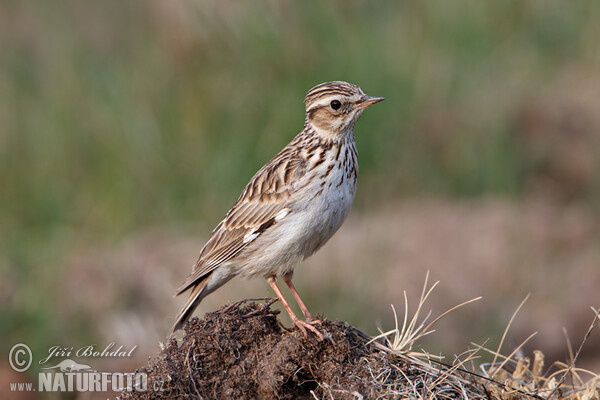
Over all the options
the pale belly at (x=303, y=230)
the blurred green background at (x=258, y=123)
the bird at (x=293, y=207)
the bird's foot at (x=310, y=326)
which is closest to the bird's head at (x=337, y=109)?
the bird at (x=293, y=207)

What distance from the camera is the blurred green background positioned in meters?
12.0

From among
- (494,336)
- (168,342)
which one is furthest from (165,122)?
(168,342)

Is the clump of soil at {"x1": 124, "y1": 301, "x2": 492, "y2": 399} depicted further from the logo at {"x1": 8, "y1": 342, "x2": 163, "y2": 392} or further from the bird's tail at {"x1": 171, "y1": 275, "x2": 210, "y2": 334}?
the bird's tail at {"x1": 171, "y1": 275, "x2": 210, "y2": 334}

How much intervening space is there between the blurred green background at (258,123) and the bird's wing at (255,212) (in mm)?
4357

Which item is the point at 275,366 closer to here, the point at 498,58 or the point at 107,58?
the point at 498,58

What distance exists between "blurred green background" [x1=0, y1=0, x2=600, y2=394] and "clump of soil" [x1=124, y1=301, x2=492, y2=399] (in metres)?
6.02

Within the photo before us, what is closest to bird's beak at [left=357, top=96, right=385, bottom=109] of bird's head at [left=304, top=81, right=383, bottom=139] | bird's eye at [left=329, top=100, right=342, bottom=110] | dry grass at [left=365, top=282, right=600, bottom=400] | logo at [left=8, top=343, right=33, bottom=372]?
bird's head at [left=304, top=81, right=383, bottom=139]

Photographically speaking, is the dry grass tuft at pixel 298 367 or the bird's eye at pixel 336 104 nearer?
the dry grass tuft at pixel 298 367

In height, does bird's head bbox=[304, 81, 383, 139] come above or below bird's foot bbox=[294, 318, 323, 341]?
above

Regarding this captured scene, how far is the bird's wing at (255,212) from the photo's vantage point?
6227 millimetres

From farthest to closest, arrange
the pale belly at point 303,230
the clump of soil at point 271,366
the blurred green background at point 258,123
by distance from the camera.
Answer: the blurred green background at point 258,123 < the pale belly at point 303,230 < the clump of soil at point 271,366

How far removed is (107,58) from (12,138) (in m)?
2.19

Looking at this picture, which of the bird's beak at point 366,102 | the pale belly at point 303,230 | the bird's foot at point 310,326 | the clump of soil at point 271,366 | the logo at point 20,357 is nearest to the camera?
the clump of soil at point 271,366

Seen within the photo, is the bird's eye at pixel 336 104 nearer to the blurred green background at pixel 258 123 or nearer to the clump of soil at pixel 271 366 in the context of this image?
the clump of soil at pixel 271 366
